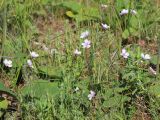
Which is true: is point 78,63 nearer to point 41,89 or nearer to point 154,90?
point 41,89

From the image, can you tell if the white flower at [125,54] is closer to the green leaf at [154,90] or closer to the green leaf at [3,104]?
the green leaf at [154,90]

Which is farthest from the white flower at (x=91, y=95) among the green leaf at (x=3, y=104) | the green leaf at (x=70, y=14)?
the green leaf at (x=70, y=14)

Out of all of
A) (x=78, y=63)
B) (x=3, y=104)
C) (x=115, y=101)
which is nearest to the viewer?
(x=115, y=101)

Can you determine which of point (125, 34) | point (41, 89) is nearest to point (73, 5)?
point (125, 34)

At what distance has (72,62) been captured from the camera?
2809 millimetres

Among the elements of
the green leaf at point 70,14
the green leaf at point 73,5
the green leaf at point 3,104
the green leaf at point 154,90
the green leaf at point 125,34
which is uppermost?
the green leaf at point 73,5

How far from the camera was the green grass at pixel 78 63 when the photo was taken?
2.40 m

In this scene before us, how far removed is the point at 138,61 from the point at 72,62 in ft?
1.36

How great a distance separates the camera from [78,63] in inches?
109

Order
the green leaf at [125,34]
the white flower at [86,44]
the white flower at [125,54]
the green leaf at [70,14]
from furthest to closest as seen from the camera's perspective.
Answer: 1. the green leaf at [70,14]
2. the green leaf at [125,34]
3. the white flower at [86,44]
4. the white flower at [125,54]

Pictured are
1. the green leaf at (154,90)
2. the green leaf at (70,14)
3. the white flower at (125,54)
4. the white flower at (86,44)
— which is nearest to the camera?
the green leaf at (154,90)

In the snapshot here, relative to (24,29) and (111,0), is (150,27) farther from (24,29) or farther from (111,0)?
(24,29)

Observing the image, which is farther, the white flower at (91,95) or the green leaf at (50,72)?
the green leaf at (50,72)

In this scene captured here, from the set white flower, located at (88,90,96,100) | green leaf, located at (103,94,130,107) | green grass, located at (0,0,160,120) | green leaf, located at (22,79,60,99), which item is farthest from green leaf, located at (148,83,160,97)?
green leaf, located at (22,79,60,99)
